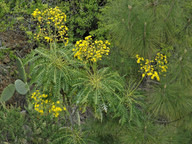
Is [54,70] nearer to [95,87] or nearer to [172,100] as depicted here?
[95,87]

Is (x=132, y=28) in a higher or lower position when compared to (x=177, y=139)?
higher

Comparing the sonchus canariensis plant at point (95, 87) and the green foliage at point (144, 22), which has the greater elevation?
the green foliage at point (144, 22)

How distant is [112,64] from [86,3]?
131 inches

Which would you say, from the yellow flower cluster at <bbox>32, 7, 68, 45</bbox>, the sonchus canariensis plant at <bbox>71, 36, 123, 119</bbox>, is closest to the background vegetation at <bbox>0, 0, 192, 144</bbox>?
the sonchus canariensis plant at <bbox>71, 36, 123, 119</bbox>


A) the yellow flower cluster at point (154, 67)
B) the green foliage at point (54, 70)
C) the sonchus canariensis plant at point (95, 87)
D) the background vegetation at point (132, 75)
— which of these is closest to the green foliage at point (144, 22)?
the background vegetation at point (132, 75)

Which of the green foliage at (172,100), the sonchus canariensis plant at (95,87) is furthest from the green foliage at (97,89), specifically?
the green foliage at (172,100)

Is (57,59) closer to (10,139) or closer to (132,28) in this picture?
(132,28)

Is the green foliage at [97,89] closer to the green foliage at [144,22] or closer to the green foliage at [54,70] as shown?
the green foliage at [54,70]

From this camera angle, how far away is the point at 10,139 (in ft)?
14.8

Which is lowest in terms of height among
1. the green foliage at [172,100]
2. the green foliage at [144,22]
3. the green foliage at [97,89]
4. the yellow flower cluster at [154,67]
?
the green foliage at [172,100]

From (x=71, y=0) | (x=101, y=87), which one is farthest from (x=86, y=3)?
(x=101, y=87)

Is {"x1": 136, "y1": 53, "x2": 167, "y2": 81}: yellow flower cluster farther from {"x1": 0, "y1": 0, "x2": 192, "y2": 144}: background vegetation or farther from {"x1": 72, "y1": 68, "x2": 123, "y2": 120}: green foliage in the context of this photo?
{"x1": 72, "y1": 68, "x2": 123, "y2": 120}: green foliage

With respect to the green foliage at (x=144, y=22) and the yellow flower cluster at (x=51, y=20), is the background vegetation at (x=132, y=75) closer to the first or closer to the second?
the green foliage at (x=144, y=22)

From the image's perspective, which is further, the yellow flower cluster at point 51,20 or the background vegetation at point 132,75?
Result: the yellow flower cluster at point 51,20
